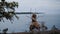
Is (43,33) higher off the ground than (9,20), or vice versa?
(9,20)

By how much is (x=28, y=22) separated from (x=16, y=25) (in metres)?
0.37

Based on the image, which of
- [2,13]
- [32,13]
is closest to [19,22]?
[32,13]

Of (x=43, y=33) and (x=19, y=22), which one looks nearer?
(x=43, y=33)

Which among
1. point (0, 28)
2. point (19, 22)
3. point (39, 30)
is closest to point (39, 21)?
point (39, 30)

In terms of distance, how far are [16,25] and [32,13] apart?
0.51 metres

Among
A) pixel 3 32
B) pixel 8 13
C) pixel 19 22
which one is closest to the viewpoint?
pixel 8 13

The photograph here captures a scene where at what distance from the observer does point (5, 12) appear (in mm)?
3594

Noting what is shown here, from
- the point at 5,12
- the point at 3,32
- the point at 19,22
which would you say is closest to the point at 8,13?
the point at 5,12

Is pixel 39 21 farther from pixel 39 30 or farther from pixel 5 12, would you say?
pixel 5 12

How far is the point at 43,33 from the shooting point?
403cm

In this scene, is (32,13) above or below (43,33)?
above

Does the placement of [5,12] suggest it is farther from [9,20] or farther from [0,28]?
[0,28]

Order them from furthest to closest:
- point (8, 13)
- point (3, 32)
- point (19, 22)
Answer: point (19, 22)
point (3, 32)
point (8, 13)

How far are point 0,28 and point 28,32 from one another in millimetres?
568
